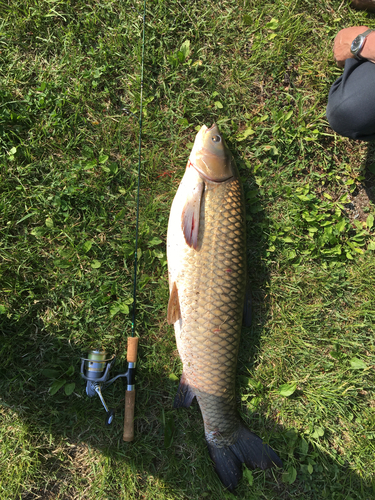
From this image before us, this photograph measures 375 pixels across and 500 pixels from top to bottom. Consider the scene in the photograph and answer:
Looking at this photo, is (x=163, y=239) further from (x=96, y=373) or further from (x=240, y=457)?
(x=240, y=457)

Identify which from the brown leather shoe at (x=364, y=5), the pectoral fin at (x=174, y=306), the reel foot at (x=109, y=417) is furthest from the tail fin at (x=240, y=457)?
the brown leather shoe at (x=364, y=5)

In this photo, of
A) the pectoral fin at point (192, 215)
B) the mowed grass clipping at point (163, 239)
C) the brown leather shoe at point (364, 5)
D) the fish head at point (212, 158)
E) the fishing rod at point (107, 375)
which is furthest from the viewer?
the brown leather shoe at point (364, 5)

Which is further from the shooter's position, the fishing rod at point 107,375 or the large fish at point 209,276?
the fishing rod at point 107,375

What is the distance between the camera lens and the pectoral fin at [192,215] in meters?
2.03

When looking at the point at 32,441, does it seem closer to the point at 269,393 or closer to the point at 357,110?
the point at 269,393

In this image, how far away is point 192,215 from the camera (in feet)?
6.71

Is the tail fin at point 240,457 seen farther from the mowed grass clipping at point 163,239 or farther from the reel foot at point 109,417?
the reel foot at point 109,417

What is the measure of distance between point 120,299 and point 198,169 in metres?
1.13

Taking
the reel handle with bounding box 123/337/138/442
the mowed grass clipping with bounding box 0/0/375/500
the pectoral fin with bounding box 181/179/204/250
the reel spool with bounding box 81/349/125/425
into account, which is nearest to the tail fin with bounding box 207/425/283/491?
the mowed grass clipping with bounding box 0/0/375/500

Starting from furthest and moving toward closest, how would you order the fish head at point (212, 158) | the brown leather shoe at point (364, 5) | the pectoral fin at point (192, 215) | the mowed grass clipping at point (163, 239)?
1. the brown leather shoe at point (364, 5)
2. the mowed grass clipping at point (163, 239)
3. the fish head at point (212, 158)
4. the pectoral fin at point (192, 215)

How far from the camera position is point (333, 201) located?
2.64 meters

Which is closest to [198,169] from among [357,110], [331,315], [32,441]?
[357,110]

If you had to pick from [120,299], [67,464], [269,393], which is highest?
[120,299]

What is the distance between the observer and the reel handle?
226cm
